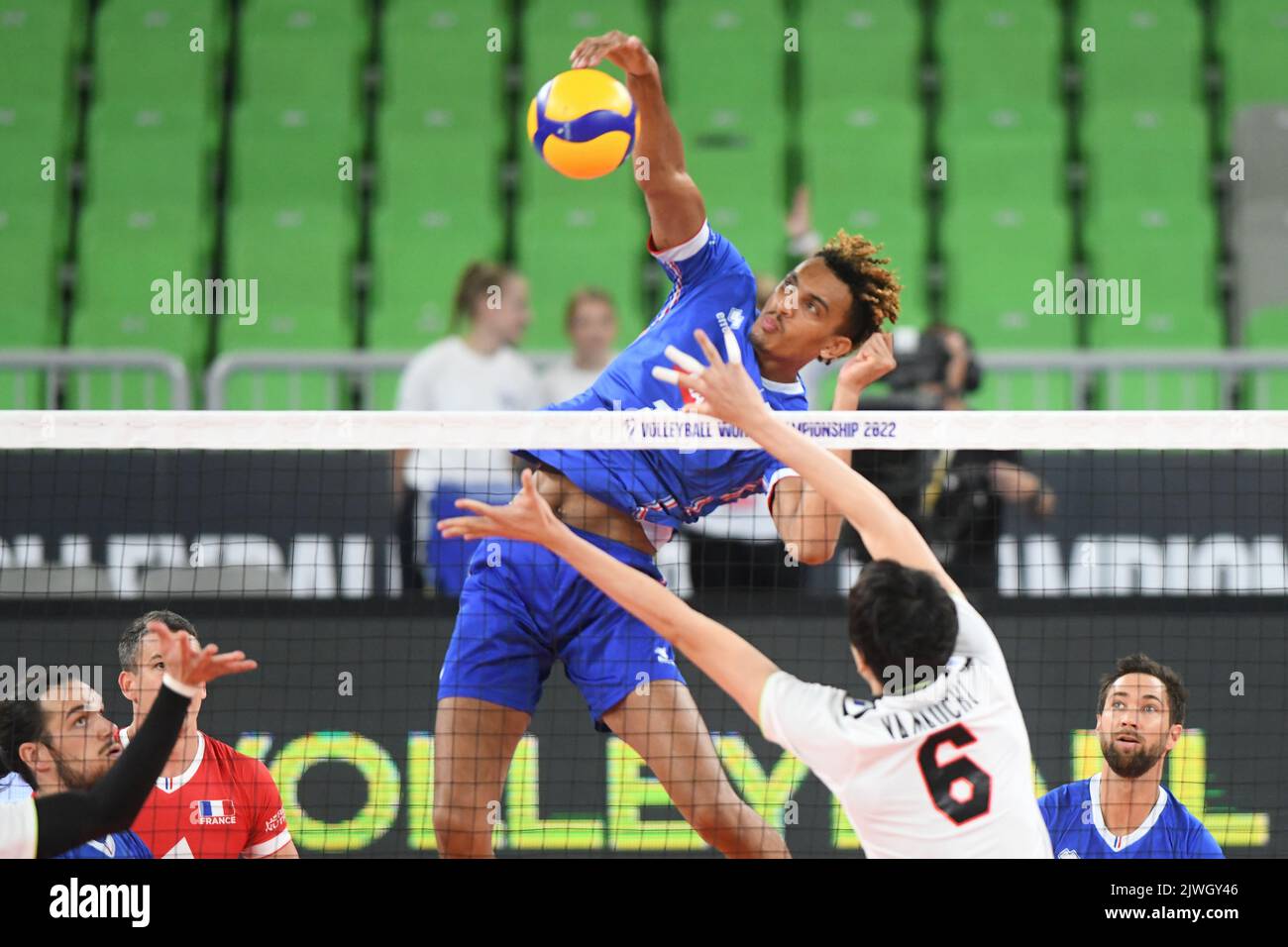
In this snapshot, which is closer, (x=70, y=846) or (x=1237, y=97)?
(x=70, y=846)

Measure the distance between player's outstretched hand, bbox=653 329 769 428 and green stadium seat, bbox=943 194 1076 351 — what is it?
6.14 metres

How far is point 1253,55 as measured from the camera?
476 inches

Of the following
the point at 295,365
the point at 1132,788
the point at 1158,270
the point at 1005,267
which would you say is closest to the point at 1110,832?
the point at 1132,788

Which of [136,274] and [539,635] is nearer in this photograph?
[539,635]

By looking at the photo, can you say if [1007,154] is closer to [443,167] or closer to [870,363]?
[443,167]

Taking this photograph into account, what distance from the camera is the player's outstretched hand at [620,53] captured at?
564cm

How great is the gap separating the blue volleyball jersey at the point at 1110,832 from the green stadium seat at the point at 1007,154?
6.29m

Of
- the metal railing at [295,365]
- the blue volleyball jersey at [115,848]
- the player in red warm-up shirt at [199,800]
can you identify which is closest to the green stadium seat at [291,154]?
the metal railing at [295,365]

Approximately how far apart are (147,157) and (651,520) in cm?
718

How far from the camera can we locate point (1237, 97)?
39.4ft

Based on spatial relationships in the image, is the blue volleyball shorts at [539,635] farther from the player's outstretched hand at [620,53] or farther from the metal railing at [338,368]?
the metal railing at [338,368]

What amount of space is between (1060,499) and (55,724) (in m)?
4.71
